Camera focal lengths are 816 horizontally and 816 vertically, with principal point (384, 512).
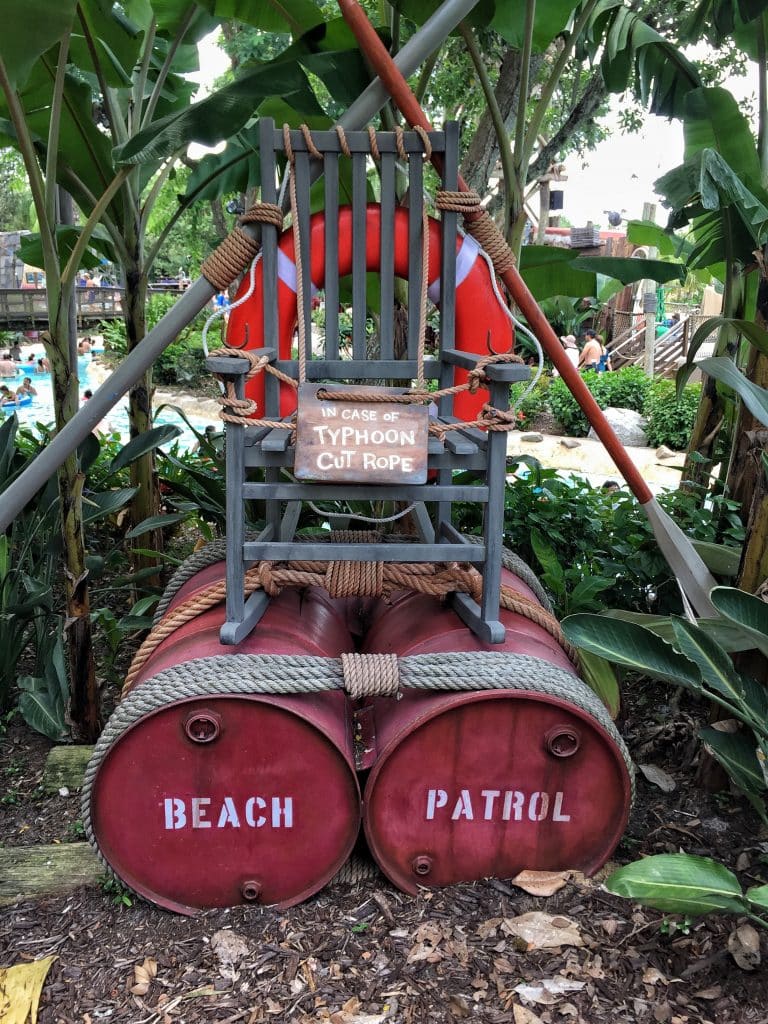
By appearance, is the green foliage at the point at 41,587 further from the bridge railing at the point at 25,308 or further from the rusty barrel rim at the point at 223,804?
the bridge railing at the point at 25,308

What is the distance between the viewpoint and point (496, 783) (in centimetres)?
184

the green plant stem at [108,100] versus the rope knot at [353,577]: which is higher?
the green plant stem at [108,100]

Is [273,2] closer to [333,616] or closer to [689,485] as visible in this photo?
[333,616]

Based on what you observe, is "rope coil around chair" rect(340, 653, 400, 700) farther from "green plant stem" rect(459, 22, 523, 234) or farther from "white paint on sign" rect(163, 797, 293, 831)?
"green plant stem" rect(459, 22, 523, 234)

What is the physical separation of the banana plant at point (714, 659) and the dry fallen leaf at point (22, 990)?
51.4 inches

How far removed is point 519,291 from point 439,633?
92 cm

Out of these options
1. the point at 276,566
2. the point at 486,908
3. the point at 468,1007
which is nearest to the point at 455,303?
the point at 276,566

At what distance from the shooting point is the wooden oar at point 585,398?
202 cm

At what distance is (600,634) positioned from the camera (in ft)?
5.95

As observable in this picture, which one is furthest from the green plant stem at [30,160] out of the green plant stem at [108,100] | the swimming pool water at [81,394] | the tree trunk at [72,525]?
the swimming pool water at [81,394]

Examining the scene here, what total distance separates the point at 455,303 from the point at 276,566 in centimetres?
83

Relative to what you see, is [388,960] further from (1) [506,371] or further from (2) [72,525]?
(2) [72,525]

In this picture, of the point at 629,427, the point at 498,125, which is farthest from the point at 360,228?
the point at 629,427

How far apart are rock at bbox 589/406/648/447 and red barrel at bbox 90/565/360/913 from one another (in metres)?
9.27
